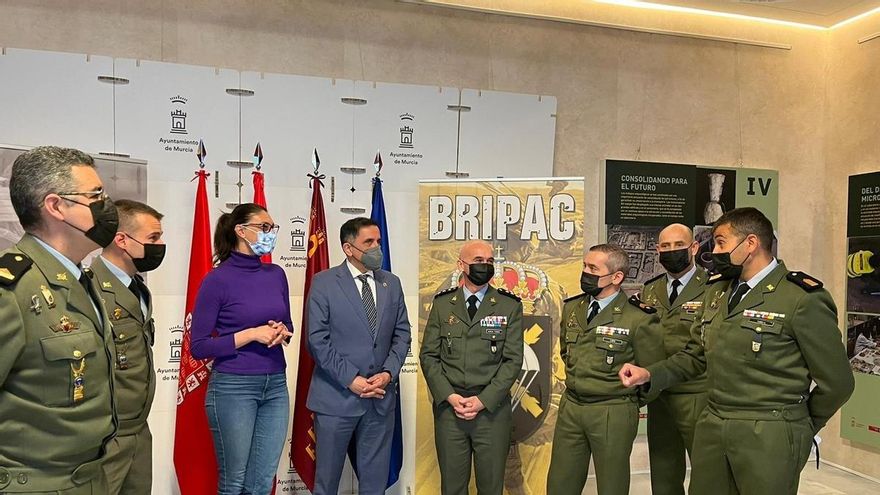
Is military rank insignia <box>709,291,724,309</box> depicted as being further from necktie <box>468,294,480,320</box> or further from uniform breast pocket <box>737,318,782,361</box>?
necktie <box>468,294,480,320</box>

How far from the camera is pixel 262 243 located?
3459mm

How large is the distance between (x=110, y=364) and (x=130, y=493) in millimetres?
983

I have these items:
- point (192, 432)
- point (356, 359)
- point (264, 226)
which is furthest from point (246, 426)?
point (264, 226)

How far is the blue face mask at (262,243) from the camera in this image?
3.46m

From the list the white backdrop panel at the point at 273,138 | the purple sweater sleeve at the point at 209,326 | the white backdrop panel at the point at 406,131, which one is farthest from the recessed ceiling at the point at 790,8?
the purple sweater sleeve at the point at 209,326

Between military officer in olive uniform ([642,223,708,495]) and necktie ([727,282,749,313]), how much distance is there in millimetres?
591

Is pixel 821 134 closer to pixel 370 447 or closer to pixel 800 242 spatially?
pixel 800 242

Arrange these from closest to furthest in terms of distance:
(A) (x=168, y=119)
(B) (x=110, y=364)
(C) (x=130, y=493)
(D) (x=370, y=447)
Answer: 1. (B) (x=110, y=364)
2. (C) (x=130, y=493)
3. (D) (x=370, y=447)
4. (A) (x=168, y=119)

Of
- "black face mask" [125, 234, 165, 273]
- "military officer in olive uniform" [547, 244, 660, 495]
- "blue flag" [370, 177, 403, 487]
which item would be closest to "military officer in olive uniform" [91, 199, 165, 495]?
"black face mask" [125, 234, 165, 273]

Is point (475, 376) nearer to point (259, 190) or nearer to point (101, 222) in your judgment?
point (259, 190)

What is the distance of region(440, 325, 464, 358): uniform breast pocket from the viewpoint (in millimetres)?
3818

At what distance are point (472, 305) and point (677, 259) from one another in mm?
1222

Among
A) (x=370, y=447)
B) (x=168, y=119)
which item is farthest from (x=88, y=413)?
A: (x=168, y=119)

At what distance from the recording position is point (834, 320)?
9.46 feet
